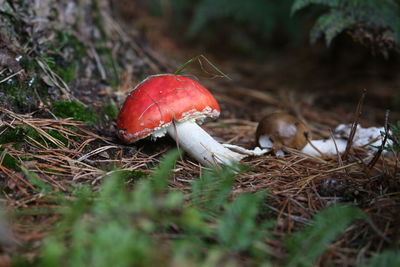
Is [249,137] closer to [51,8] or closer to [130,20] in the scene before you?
[51,8]

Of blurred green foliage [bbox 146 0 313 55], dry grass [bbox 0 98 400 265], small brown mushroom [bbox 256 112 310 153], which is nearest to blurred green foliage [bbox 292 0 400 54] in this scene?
small brown mushroom [bbox 256 112 310 153]

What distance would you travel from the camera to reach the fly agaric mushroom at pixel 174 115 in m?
2.26

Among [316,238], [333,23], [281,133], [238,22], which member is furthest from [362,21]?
[238,22]

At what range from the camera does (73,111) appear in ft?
8.83

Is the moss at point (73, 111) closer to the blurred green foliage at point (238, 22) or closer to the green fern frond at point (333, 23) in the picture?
the green fern frond at point (333, 23)

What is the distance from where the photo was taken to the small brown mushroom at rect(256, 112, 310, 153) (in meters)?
2.66

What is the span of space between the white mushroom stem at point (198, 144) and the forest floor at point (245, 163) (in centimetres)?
9

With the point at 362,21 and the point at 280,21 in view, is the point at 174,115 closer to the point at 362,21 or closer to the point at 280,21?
the point at 362,21

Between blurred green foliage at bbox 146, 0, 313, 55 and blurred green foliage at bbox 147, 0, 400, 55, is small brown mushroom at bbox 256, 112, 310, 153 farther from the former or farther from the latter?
blurred green foliage at bbox 146, 0, 313, 55

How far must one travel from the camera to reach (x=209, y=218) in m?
1.67

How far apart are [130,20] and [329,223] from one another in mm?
3984

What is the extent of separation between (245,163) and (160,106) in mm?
710

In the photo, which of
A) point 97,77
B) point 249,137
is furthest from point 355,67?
point 97,77

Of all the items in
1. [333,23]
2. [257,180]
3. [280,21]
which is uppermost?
Result: [333,23]
